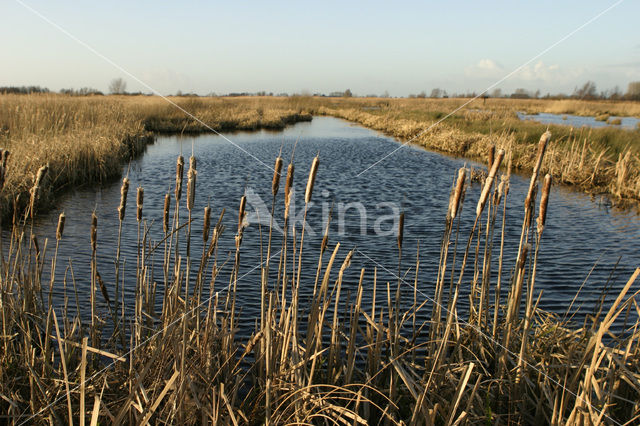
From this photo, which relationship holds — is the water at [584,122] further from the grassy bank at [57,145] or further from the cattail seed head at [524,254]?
the cattail seed head at [524,254]

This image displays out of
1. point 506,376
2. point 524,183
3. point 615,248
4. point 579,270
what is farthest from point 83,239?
point 524,183

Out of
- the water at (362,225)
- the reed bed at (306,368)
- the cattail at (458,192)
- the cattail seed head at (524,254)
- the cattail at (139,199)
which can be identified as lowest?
the water at (362,225)

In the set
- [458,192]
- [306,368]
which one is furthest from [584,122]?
[306,368]

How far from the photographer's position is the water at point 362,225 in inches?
254

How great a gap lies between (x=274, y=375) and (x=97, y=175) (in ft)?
38.6

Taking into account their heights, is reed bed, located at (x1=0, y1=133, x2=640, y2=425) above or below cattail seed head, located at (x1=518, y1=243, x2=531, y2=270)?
below

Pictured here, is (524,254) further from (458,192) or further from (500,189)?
(500,189)

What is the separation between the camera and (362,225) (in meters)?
9.67

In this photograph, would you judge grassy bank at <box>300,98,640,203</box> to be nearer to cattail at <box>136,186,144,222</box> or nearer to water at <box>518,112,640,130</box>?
water at <box>518,112,640,130</box>

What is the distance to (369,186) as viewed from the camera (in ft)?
45.7

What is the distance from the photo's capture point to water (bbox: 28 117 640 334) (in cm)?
646

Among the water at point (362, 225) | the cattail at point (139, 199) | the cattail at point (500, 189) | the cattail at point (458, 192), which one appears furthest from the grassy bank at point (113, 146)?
the cattail at point (458, 192)

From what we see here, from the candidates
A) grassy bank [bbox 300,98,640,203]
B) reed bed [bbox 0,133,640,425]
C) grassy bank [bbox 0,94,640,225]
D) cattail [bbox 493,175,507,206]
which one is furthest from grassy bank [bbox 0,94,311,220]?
grassy bank [bbox 300,98,640,203]

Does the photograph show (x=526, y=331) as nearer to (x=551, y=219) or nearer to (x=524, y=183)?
(x=551, y=219)
